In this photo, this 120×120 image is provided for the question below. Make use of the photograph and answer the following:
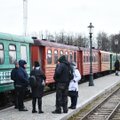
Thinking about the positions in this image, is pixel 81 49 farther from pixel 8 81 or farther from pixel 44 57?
pixel 8 81

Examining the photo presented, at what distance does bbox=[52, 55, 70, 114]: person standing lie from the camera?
1470 centimetres

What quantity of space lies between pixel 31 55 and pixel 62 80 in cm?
848

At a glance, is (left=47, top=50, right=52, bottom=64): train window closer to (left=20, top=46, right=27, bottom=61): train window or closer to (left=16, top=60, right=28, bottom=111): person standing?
(left=20, top=46, right=27, bottom=61): train window

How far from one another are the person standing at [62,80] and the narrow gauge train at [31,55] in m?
2.33

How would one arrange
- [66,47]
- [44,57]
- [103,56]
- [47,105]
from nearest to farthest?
[47,105], [44,57], [66,47], [103,56]

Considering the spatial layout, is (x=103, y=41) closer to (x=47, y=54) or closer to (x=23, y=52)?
(x=47, y=54)

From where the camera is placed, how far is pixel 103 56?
5134cm

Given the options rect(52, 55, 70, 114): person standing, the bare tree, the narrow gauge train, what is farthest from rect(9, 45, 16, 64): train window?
the bare tree

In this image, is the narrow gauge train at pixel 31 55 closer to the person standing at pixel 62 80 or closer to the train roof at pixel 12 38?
the train roof at pixel 12 38

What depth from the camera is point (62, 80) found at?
14812 millimetres

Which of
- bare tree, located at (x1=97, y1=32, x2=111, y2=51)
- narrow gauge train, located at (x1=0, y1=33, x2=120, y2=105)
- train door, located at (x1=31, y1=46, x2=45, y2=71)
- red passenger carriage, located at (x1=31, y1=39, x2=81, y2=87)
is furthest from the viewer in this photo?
bare tree, located at (x1=97, y1=32, x2=111, y2=51)

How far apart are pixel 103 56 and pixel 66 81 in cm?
3677

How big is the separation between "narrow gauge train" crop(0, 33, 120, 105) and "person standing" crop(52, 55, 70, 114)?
2334 millimetres

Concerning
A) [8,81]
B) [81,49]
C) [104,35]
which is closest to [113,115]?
[8,81]
